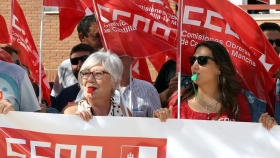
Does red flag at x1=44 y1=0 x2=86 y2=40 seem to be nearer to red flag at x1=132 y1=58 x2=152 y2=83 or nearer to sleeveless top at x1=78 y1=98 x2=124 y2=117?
red flag at x1=132 y1=58 x2=152 y2=83

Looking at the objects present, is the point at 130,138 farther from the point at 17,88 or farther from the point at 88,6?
the point at 88,6

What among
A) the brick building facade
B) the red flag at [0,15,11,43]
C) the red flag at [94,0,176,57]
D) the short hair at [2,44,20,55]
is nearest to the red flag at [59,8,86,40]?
the short hair at [2,44,20,55]

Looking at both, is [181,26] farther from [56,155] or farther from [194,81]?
[56,155]

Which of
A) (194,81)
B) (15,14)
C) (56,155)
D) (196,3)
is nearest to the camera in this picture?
(56,155)

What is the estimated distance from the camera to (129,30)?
A: 13.9 feet

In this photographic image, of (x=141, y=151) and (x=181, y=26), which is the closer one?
(x=141, y=151)

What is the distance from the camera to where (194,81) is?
150 inches

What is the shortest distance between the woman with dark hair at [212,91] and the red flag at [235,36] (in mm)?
278

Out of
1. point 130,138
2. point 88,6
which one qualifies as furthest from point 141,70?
point 130,138

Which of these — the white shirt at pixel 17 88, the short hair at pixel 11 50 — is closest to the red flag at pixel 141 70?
the short hair at pixel 11 50

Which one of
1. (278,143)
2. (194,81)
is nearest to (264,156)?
(278,143)

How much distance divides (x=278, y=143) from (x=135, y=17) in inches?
65.1

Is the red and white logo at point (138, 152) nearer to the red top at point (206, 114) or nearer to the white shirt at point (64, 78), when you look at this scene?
the red top at point (206, 114)

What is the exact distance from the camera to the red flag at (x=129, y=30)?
4.17m
